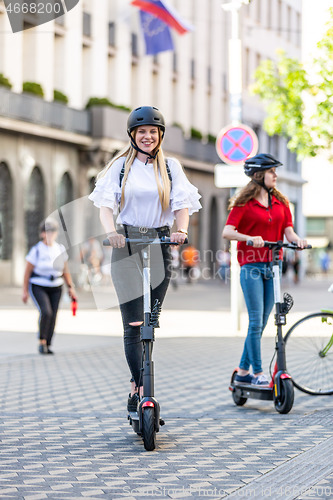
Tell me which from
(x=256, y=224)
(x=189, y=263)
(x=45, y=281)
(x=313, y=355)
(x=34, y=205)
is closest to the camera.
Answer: (x=256, y=224)

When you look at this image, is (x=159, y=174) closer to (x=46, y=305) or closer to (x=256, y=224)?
(x=256, y=224)

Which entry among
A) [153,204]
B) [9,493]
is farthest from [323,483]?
[153,204]

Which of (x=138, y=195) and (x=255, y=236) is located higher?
(x=138, y=195)

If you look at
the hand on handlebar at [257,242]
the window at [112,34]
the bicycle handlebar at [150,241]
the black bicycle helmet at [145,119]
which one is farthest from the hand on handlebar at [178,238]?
the window at [112,34]

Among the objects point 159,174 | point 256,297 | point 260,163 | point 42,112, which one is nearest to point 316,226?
point 42,112

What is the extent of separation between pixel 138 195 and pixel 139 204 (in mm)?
56

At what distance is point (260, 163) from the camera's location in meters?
7.94

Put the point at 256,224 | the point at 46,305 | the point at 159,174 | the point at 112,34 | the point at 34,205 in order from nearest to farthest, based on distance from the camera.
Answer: the point at 159,174 → the point at 256,224 → the point at 46,305 → the point at 34,205 → the point at 112,34

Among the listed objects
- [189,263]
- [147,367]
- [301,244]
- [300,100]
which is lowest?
[189,263]

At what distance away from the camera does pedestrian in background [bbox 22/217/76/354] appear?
12305 millimetres

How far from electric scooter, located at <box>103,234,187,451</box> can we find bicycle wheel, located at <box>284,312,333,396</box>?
240cm

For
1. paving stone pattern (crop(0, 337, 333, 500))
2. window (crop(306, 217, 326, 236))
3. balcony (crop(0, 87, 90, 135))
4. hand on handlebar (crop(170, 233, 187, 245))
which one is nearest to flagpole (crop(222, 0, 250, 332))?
paving stone pattern (crop(0, 337, 333, 500))

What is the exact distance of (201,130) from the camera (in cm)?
5019

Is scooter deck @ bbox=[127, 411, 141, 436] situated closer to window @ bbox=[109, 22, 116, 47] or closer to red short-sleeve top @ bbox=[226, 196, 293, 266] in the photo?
red short-sleeve top @ bbox=[226, 196, 293, 266]
